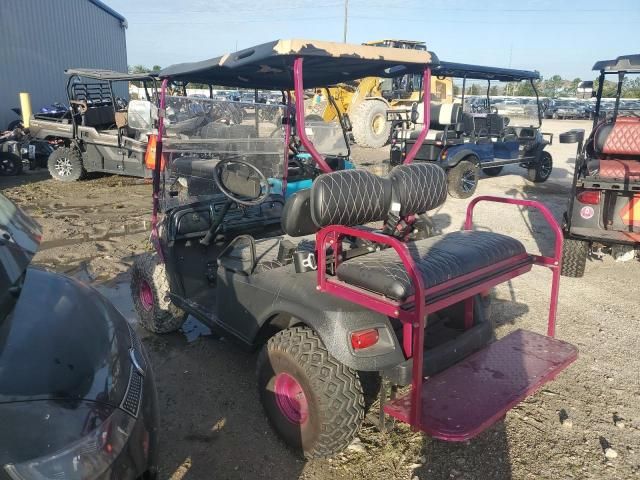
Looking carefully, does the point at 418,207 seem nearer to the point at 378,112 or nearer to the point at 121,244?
the point at 121,244

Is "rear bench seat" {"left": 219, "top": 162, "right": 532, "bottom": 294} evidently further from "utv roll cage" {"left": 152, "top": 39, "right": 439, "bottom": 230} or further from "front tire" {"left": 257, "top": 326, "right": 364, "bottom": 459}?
"front tire" {"left": 257, "top": 326, "right": 364, "bottom": 459}

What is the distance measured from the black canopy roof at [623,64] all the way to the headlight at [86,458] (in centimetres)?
604

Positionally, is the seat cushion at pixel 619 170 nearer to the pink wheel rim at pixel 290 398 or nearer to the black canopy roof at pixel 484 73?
the pink wheel rim at pixel 290 398

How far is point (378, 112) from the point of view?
603 inches

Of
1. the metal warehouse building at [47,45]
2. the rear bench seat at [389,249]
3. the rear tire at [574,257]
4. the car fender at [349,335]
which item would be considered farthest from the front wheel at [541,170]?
the metal warehouse building at [47,45]

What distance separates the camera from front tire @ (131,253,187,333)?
12.6 ft

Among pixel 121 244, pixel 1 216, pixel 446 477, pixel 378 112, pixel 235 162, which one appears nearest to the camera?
pixel 1 216

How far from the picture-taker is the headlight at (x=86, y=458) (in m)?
1.36

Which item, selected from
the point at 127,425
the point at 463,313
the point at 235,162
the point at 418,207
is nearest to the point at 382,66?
the point at 418,207

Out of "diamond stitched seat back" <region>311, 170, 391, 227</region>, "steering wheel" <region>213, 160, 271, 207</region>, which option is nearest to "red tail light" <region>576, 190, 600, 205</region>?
"diamond stitched seat back" <region>311, 170, 391, 227</region>

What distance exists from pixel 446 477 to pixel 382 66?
7.84 feet

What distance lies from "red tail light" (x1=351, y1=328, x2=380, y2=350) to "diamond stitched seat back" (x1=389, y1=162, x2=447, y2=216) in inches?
34.3

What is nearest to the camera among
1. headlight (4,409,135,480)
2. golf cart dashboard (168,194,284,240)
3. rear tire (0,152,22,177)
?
headlight (4,409,135,480)

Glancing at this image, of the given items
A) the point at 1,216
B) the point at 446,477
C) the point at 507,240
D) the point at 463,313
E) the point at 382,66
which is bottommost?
the point at 446,477
